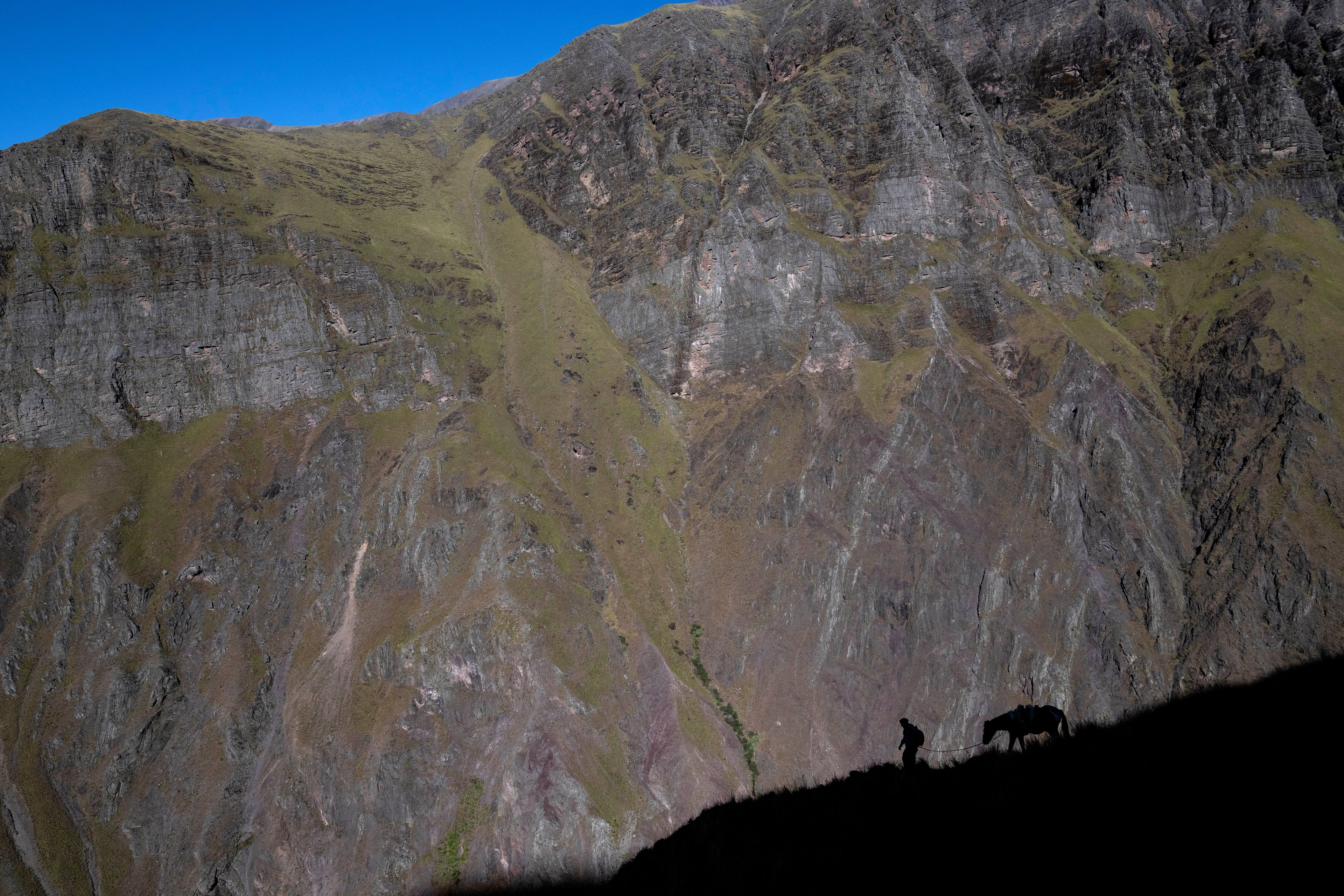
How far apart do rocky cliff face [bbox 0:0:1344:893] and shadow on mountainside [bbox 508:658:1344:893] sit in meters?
52.0

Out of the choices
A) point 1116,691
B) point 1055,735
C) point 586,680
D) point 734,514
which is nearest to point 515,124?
point 734,514

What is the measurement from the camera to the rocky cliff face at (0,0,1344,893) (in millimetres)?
60969

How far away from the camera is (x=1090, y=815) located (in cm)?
752

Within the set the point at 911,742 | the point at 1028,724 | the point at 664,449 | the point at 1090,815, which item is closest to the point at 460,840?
the point at 664,449

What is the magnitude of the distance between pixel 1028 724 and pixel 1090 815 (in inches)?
191

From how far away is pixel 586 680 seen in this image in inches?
2462

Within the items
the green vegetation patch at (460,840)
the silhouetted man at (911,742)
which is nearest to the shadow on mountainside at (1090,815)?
the silhouetted man at (911,742)

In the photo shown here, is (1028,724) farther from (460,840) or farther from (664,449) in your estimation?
(664,449)

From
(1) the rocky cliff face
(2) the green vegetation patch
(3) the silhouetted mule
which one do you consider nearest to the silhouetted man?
(3) the silhouetted mule

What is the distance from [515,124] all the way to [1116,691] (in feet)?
419

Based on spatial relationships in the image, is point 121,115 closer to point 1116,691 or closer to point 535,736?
point 535,736

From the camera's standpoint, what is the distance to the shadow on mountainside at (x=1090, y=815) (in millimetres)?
6371

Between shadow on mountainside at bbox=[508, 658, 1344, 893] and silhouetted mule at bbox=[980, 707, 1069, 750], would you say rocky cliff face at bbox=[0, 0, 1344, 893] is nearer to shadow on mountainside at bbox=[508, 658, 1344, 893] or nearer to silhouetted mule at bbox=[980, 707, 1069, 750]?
silhouetted mule at bbox=[980, 707, 1069, 750]

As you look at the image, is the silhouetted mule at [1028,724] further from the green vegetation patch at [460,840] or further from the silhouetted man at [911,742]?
the green vegetation patch at [460,840]
